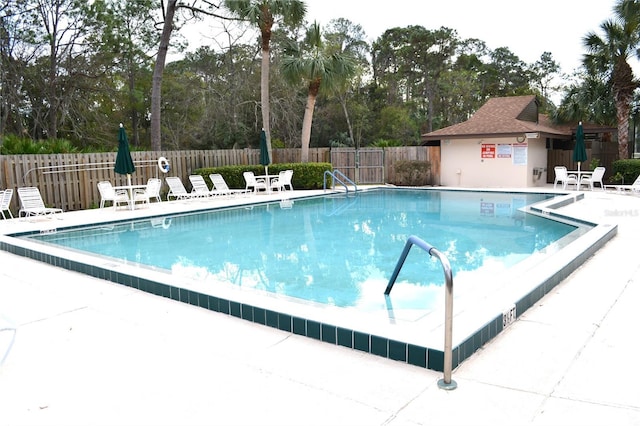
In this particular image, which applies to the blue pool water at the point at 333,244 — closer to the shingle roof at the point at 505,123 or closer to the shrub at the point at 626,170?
the shingle roof at the point at 505,123

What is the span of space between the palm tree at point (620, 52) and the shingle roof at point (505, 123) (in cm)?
237

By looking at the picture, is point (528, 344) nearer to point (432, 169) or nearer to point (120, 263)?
point (120, 263)

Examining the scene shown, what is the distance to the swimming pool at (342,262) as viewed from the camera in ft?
12.7

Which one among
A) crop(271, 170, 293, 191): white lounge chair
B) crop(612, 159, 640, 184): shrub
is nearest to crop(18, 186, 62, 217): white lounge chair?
crop(271, 170, 293, 191): white lounge chair

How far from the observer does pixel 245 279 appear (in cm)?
624

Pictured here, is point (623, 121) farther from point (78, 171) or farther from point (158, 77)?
point (78, 171)

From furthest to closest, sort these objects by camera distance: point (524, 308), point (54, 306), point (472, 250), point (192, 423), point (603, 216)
→ point (603, 216)
point (472, 250)
point (54, 306)
point (524, 308)
point (192, 423)

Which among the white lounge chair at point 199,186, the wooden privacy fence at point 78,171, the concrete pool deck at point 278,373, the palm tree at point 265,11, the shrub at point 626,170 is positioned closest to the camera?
the concrete pool deck at point 278,373

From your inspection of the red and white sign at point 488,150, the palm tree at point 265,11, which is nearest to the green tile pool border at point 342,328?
the red and white sign at point 488,150

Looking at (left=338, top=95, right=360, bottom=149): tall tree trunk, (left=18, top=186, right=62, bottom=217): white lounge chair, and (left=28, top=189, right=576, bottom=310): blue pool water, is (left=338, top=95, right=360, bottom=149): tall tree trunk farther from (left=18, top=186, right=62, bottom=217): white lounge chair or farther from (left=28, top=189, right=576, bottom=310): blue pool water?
(left=18, top=186, right=62, bottom=217): white lounge chair

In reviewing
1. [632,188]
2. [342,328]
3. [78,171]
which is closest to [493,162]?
[632,188]

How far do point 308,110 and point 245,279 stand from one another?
14.9 m

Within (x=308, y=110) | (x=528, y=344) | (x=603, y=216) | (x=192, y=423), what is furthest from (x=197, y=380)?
(x=308, y=110)

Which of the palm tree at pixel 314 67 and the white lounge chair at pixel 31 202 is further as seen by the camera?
the palm tree at pixel 314 67
